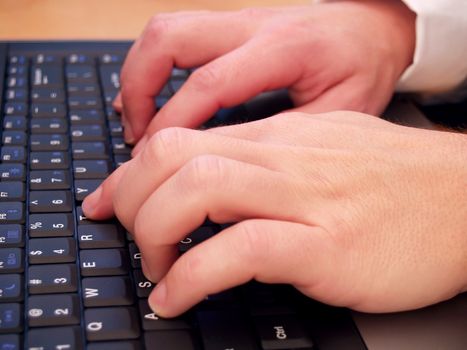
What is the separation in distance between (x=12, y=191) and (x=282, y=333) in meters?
0.24

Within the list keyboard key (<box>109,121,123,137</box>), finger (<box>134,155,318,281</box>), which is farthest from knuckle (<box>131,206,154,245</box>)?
keyboard key (<box>109,121,123,137</box>)

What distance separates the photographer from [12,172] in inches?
21.2

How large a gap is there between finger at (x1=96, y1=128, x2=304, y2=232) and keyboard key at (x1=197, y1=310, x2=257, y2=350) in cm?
9

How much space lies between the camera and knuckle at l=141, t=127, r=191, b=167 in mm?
436

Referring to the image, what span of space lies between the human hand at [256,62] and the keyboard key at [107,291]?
192mm

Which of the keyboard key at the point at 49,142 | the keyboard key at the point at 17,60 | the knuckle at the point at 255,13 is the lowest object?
the keyboard key at the point at 49,142

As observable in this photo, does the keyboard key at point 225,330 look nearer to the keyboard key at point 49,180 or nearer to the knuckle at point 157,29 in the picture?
the keyboard key at point 49,180

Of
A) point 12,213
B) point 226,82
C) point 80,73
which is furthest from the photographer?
point 80,73

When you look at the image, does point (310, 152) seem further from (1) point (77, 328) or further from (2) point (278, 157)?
(1) point (77, 328)

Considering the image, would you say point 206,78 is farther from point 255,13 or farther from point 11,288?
point 11,288

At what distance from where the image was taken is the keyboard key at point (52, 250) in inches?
17.7

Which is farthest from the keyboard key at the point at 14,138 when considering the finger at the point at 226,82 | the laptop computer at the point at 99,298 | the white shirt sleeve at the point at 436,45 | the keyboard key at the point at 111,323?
the white shirt sleeve at the point at 436,45

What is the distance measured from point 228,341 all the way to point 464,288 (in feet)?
0.56

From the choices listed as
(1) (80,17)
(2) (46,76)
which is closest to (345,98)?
(2) (46,76)
